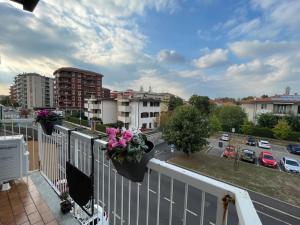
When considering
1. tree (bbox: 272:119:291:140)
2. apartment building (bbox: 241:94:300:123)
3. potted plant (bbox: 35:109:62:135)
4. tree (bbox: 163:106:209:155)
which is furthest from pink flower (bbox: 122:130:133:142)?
apartment building (bbox: 241:94:300:123)

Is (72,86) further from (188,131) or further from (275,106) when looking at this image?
(275,106)

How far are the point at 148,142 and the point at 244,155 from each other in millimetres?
12931

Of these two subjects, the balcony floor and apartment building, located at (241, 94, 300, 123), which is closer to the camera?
the balcony floor

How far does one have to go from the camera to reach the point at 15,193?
2.27 meters

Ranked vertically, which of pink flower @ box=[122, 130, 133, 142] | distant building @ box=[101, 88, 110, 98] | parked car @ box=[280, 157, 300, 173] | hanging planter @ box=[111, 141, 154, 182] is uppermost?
distant building @ box=[101, 88, 110, 98]

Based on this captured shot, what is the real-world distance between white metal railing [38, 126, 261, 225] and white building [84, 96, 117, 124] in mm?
20161

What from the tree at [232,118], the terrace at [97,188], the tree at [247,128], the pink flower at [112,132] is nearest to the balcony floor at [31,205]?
the terrace at [97,188]

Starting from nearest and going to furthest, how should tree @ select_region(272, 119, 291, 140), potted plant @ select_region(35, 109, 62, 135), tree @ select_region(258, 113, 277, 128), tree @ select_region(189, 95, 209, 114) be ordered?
potted plant @ select_region(35, 109, 62, 135), tree @ select_region(272, 119, 291, 140), tree @ select_region(258, 113, 277, 128), tree @ select_region(189, 95, 209, 114)

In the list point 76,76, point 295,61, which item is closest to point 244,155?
point 295,61

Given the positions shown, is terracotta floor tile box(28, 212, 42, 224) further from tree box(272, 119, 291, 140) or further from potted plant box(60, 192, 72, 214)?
tree box(272, 119, 291, 140)

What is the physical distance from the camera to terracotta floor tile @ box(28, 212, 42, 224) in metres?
1.78

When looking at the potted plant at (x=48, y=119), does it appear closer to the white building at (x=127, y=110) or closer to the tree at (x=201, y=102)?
the white building at (x=127, y=110)

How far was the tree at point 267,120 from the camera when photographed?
19484 mm

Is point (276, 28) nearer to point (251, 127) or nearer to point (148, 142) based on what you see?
point (251, 127)
